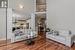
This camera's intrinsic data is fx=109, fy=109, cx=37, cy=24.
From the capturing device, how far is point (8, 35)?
6316mm

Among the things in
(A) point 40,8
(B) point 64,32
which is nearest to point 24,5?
(A) point 40,8

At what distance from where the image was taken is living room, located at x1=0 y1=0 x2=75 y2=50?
5.62 m

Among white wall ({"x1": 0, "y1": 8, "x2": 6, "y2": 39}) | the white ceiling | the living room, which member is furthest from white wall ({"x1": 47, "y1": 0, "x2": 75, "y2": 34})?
white wall ({"x1": 0, "y1": 8, "x2": 6, "y2": 39})

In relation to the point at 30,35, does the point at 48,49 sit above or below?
below

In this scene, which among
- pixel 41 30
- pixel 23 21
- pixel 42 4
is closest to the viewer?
pixel 23 21

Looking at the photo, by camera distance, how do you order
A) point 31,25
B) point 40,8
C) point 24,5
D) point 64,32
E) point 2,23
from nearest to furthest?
point 2,23 < point 64,32 < point 24,5 < point 31,25 < point 40,8

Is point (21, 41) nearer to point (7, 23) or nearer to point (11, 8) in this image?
point (7, 23)

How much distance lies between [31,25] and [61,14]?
7.35 ft

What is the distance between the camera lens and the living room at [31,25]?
18.4ft

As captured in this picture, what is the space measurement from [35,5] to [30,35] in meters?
3.20

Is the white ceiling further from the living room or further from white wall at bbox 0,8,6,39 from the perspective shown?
white wall at bbox 0,8,6,39

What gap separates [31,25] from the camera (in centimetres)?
780

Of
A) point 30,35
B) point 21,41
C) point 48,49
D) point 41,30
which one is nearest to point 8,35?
point 21,41

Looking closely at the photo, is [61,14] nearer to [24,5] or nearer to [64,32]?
[64,32]
